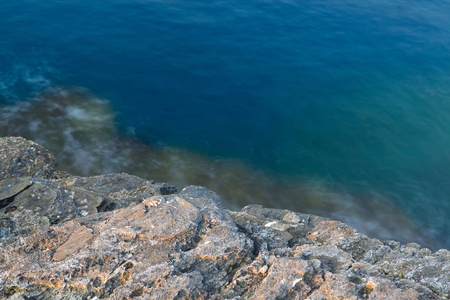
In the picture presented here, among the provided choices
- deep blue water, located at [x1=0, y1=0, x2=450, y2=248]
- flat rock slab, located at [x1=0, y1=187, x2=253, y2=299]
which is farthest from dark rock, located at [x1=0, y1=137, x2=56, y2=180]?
flat rock slab, located at [x1=0, y1=187, x2=253, y2=299]

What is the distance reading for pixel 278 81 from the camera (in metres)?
21.7

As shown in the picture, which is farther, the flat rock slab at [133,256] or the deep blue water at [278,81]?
the deep blue water at [278,81]

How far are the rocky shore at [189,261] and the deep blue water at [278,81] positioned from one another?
6.74 meters

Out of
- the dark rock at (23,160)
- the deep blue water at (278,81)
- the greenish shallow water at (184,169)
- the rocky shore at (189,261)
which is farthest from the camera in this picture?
the deep blue water at (278,81)

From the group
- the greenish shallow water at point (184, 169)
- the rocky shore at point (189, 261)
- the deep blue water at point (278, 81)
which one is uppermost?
the rocky shore at point (189, 261)

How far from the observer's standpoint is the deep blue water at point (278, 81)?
16.0 metres

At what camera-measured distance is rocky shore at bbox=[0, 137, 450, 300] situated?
5.19m

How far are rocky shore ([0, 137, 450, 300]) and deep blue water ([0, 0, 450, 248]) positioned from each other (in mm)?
6737

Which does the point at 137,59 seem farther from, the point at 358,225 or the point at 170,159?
the point at 358,225

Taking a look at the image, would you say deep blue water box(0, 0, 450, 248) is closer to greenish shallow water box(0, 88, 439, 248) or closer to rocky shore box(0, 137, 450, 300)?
greenish shallow water box(0, 88, 439, 248)

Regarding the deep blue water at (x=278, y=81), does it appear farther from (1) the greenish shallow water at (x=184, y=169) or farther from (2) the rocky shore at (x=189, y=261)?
(2) the rocky shore at (x=189, y=261)

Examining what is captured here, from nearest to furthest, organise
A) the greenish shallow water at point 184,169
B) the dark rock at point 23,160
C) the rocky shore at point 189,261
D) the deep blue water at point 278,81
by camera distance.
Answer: the rocky shore at point 189,261, the dark rock at point 23,160, the greenish shallow water at point 184,169, the deep blue water at point 278,81

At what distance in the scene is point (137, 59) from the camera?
22.0m

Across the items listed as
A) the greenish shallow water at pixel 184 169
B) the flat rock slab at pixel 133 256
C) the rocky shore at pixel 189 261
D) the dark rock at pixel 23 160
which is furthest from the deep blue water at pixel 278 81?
the flat rock slab at pixel 133 256
